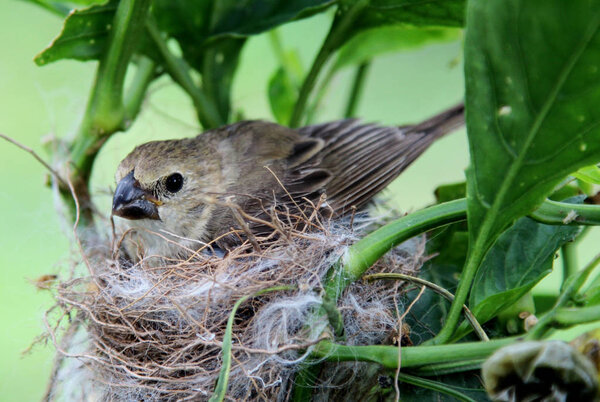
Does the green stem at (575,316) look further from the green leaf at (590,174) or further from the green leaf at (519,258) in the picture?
the green leaf at (590,174)

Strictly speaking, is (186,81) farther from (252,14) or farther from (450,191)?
(450,191)

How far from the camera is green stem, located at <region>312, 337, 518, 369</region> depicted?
1.23 metres

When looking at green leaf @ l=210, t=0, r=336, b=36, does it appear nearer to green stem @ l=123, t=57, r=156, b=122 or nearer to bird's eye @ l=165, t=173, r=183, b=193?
green stem @ l=123, t=57, r=156, b=122

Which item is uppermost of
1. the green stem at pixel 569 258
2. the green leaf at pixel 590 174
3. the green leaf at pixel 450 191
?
the green leaf at pixel 590 174

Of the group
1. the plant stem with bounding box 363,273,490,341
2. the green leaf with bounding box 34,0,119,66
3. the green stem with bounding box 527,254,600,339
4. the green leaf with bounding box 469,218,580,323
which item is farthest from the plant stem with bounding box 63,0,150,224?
the green stem with bounding box 527,254,600,339

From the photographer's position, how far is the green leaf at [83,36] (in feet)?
6.38

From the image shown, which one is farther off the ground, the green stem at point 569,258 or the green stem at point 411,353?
the green stem at point 411,353

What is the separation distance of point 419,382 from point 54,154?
1.56 meters

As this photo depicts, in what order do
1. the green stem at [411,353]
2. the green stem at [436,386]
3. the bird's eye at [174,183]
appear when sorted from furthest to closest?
the bird's eye at [174,183]
the green stem at [436,386]
the green stem at [411,353]

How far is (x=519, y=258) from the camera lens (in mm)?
1704

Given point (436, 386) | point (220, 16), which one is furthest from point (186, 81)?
point (436, 386)

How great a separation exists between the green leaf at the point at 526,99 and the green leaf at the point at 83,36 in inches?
48.6

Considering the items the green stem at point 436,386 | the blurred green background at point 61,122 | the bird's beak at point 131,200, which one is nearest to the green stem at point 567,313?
the green stem at point 436,386

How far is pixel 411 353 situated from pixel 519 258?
0.53 meters
